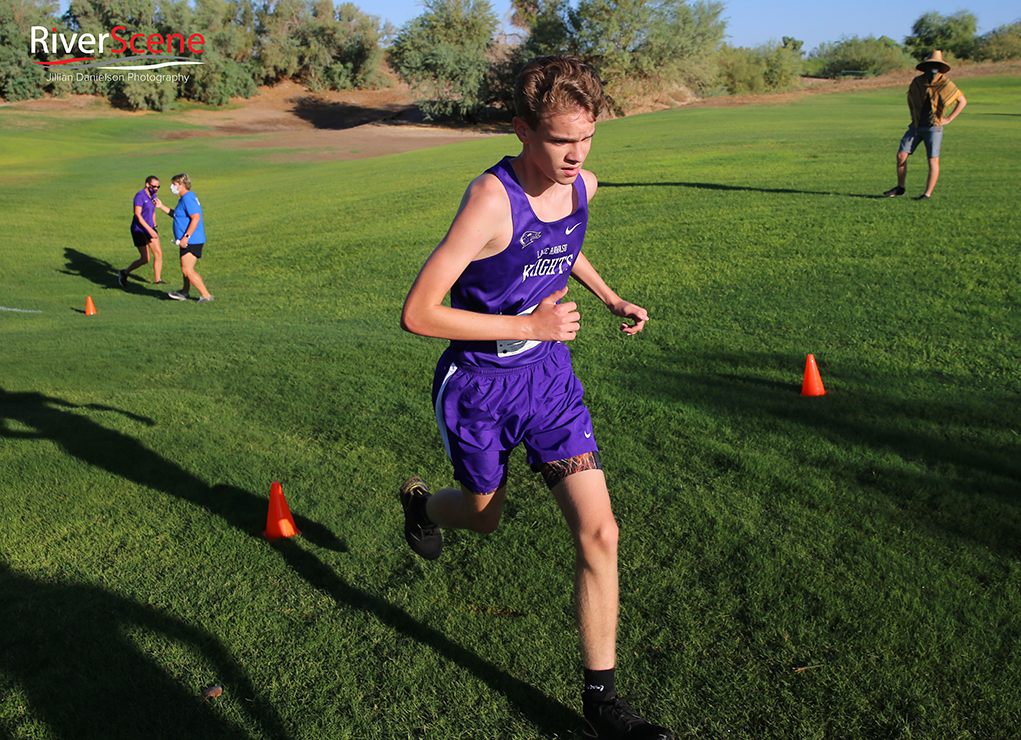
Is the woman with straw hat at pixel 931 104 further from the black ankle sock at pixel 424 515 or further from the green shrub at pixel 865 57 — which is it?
the green shrub at pixel 865 57

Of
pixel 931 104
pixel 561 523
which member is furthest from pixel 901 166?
pixel 561 523

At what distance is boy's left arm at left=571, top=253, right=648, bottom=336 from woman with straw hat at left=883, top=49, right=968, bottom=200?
9.63m

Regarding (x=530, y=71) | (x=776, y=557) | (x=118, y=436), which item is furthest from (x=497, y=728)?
(x=118, y=436)

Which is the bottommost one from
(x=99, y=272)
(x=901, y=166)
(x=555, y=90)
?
(x=99, y=272)

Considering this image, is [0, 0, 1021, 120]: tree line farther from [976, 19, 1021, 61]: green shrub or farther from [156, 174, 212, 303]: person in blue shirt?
[156, 174, 212, 303]: person in blue shirt

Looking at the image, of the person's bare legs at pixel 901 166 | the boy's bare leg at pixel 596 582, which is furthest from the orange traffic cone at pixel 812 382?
the person's bare legs at pixel 901 166

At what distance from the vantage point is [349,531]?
163 inches

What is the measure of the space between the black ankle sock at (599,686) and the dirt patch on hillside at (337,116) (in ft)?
120

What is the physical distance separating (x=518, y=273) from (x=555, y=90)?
0.68 meters

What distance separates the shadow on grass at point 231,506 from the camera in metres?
2.91

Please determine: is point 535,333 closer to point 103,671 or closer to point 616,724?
point 616,724

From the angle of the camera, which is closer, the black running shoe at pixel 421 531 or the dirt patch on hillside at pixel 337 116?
the black running shoe at pixel 421 531

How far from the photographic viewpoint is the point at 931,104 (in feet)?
36.3

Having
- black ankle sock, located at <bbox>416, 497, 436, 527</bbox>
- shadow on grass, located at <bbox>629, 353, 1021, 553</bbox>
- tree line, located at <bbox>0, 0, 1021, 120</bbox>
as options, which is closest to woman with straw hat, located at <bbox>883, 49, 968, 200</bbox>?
shadow on grass, located at <bbox>629, 353, 1021, 553</bbox>
